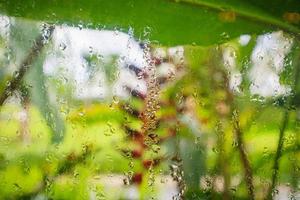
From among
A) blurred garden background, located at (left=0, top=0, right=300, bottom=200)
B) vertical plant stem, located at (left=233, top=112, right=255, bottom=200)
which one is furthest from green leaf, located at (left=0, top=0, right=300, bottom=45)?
vertical plant stem, located at (left=233, top=112, right=255, bottom=200)

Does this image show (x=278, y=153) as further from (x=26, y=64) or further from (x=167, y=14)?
(x=26, y=64)

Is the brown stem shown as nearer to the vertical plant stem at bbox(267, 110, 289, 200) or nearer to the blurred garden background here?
the blurred garden background

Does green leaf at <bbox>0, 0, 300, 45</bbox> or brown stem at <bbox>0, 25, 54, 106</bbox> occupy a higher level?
green leaf at <bbox>0, 0, 300, 45</bbox>

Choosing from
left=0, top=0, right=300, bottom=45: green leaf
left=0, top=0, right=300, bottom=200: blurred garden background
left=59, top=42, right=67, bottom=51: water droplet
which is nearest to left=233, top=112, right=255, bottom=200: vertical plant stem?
left=0, top=0, right=300, bottom=200: blurred garden background

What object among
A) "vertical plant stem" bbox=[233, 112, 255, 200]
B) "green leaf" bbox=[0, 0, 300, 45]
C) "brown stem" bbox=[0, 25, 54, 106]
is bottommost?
"vertical plant stem" bbox=[233, 112, 255, 200]

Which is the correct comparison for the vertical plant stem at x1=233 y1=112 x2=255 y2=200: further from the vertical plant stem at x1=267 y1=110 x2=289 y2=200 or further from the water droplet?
the water droplet

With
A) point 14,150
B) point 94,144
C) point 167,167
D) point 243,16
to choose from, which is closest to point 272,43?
point 243,16

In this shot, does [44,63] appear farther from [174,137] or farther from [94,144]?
[174,137]

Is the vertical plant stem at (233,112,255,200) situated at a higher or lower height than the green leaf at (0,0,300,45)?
lower
